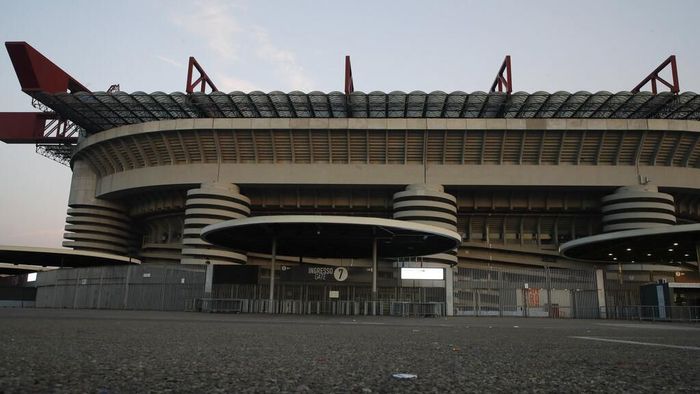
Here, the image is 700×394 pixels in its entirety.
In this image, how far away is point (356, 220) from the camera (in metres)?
24.6

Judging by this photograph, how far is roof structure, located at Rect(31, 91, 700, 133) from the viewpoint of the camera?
4275cm

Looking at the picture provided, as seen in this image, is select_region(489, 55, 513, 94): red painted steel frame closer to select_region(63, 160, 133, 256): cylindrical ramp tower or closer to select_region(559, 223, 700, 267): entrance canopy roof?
select_region(559, 223, 700, 267): entrance canopy roof

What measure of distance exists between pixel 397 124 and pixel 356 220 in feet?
74.8

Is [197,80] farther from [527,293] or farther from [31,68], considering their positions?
[527,293]

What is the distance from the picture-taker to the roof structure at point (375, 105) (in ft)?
140

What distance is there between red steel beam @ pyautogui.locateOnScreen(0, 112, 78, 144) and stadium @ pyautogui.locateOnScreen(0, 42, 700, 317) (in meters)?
5.50

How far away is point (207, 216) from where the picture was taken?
46.6 meters

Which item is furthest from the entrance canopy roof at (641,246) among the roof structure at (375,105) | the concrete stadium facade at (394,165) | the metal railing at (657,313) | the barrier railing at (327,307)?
the roof structure at (375,105)

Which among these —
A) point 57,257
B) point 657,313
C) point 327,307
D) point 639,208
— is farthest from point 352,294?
point 639,208

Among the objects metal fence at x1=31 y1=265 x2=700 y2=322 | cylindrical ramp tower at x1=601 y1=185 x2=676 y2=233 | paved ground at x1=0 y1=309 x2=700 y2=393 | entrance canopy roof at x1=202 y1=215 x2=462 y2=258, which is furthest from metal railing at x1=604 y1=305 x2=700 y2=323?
paved ground at x1=0 y1=309 x2=700 y2=393

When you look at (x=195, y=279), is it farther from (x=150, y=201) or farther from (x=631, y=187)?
(x=631, y=187)

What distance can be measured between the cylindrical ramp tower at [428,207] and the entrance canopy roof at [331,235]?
8.84 metres

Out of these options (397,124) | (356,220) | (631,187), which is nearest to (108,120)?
(397,124)

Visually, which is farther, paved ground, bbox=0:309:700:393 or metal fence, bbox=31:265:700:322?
metal fence, bbox=31:265:700:322
